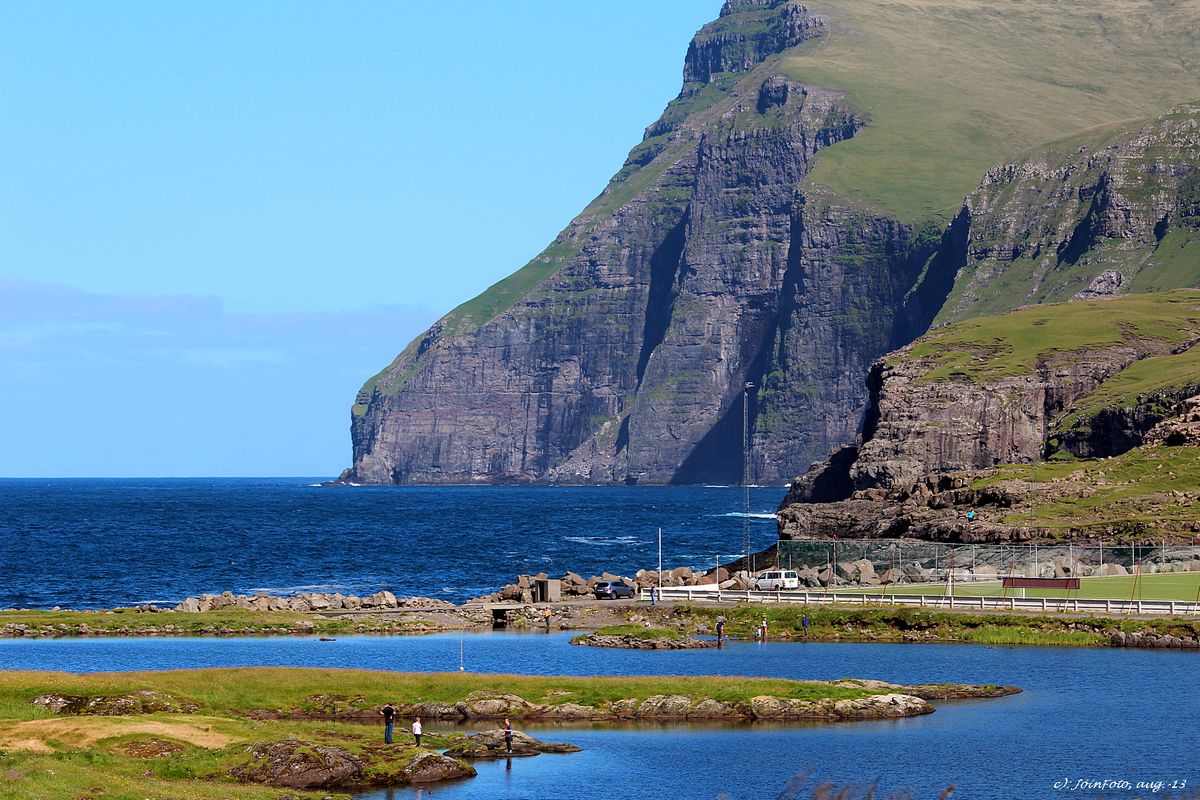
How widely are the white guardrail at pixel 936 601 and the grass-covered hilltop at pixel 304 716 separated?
80.1ft

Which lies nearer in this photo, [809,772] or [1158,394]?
[809,772]

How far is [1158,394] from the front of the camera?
7352 inches

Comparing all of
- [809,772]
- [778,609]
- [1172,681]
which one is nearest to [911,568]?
[778,609]

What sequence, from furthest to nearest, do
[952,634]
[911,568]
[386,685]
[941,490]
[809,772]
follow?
[941,490], [911,568], [952,634], [386,685], [809,772]

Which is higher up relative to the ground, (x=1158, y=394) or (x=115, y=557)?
(x=1158, y=394)

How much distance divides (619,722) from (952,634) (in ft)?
104

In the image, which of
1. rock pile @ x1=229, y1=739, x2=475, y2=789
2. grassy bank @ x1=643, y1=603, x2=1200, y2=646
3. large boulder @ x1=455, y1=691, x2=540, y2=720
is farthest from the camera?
grassy bank @ x1=643, y1=603, x2=1200, y2=646

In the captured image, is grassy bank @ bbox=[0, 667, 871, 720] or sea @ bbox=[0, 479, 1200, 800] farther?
grassy bank @ bbox=[0, 667, 871, 720]

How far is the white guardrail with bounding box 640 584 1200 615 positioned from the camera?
300 ft

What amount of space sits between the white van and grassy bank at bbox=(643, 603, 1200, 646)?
1009 cm

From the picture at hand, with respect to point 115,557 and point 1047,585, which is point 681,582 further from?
point 115,557

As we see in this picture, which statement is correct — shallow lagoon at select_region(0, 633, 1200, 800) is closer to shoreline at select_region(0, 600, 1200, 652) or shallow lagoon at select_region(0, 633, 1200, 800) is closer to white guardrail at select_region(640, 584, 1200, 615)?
shoreline at select_region(0, 600, 1200, 652)

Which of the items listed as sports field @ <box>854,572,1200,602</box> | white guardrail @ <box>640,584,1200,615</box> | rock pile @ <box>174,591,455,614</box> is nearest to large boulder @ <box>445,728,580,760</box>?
white guardrail @ <box>640,584,1200,615</box>

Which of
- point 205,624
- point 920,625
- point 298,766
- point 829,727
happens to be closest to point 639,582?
point 205,624
